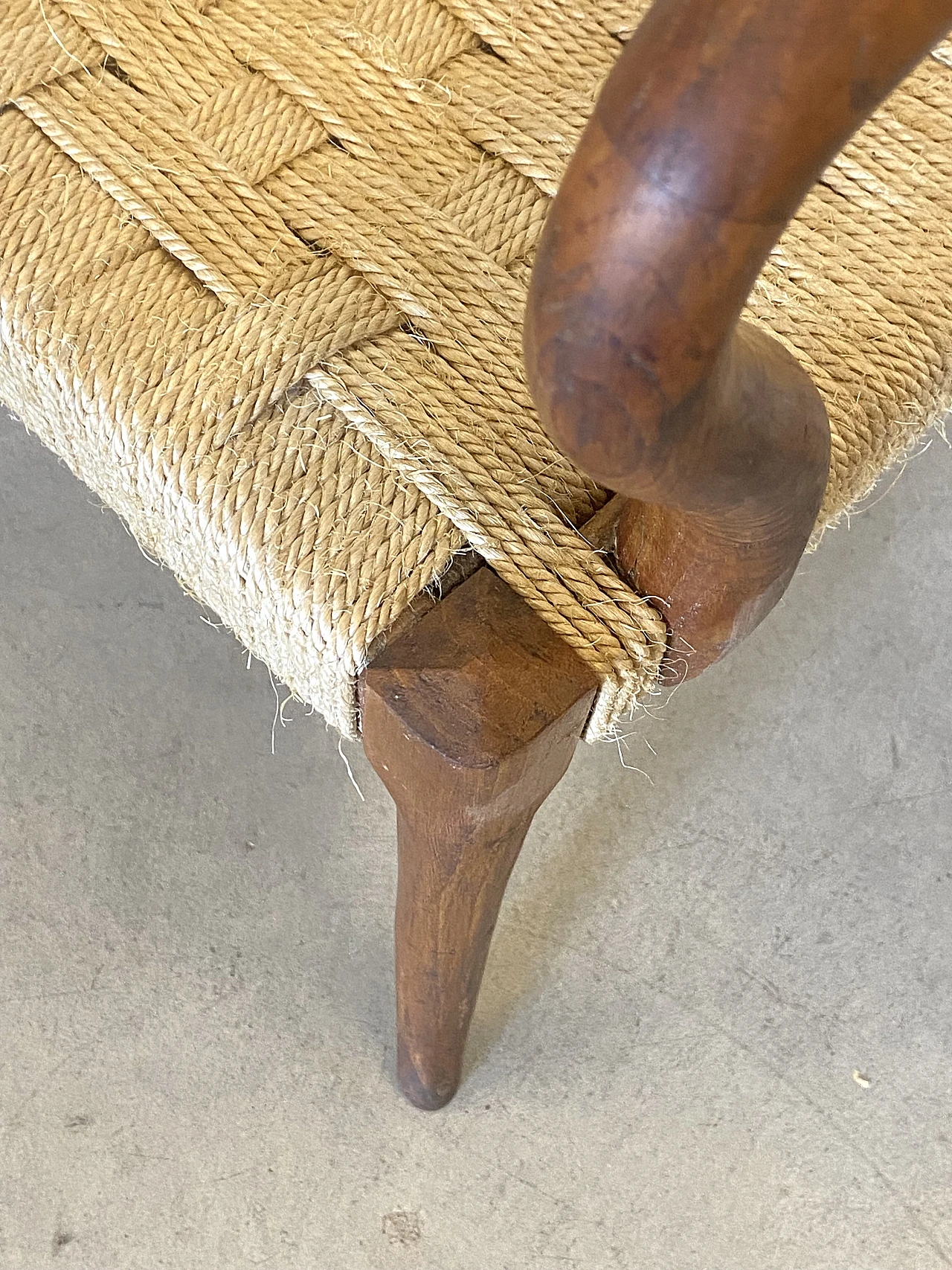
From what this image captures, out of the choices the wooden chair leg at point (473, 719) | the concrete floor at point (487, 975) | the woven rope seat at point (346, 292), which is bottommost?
the concrete floor at point (487, 975)

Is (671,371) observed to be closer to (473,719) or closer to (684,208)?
(684,208)

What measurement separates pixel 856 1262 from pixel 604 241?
75cm

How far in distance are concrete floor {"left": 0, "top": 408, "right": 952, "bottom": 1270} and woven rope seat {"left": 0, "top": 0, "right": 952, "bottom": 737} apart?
14.2 inches

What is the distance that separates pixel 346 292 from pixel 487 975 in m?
0.52

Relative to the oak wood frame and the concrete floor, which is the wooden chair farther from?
the concrete floor

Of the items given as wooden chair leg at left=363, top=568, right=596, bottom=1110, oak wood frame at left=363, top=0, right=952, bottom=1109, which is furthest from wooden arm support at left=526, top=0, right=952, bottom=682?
wooden chair leg at left=363, top=568, right=596, bottom=1110

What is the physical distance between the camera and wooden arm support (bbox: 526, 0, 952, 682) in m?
0.23

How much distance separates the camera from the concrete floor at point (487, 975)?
78 centimetres

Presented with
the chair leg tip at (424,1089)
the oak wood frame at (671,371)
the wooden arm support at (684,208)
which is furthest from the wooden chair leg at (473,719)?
the chair leg tip at (424,1089)

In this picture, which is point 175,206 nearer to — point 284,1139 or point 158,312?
point 158,312

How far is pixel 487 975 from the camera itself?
A: 2.81ft

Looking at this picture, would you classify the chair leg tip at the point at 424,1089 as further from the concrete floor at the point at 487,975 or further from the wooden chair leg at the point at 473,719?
the wooden chair leg at the point at 473,719

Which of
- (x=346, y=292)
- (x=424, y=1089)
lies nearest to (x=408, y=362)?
(x=346, y=292)

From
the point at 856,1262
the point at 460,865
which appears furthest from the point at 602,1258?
the point at 460,865
